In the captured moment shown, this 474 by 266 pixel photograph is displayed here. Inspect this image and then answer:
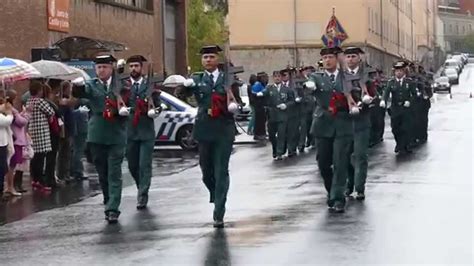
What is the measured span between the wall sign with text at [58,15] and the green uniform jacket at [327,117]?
16686 millimetres

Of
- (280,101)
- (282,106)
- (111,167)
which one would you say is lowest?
(111,167)

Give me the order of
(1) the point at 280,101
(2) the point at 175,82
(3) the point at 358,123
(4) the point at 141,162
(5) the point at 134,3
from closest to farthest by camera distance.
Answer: (4) the point at 141,162
(3) the point at 358,123
(2) the point at 175,82
(1) the point at 280,101
(5) the point at 134,3

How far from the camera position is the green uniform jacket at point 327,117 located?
40.2 ft

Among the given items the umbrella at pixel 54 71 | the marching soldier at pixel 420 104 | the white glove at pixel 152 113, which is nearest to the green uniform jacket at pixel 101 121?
the white glove at pixel 152 113

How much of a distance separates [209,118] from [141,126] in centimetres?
210

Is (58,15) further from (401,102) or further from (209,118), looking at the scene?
(209,118)

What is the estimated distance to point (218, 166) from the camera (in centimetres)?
1122

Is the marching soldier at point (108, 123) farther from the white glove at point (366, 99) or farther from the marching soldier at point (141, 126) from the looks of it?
the white glove at point (366, 99)

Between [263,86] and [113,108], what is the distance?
604 inches

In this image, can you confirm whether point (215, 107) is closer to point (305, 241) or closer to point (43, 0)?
point (305, 241)

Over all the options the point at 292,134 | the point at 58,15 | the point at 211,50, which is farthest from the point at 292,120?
the point at 211,50

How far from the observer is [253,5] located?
61.7 metres

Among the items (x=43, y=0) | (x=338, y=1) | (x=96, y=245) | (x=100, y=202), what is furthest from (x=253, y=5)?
(x=96, y=245)

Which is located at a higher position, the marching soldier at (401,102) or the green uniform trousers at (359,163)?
the marching soldier at (401,102)
